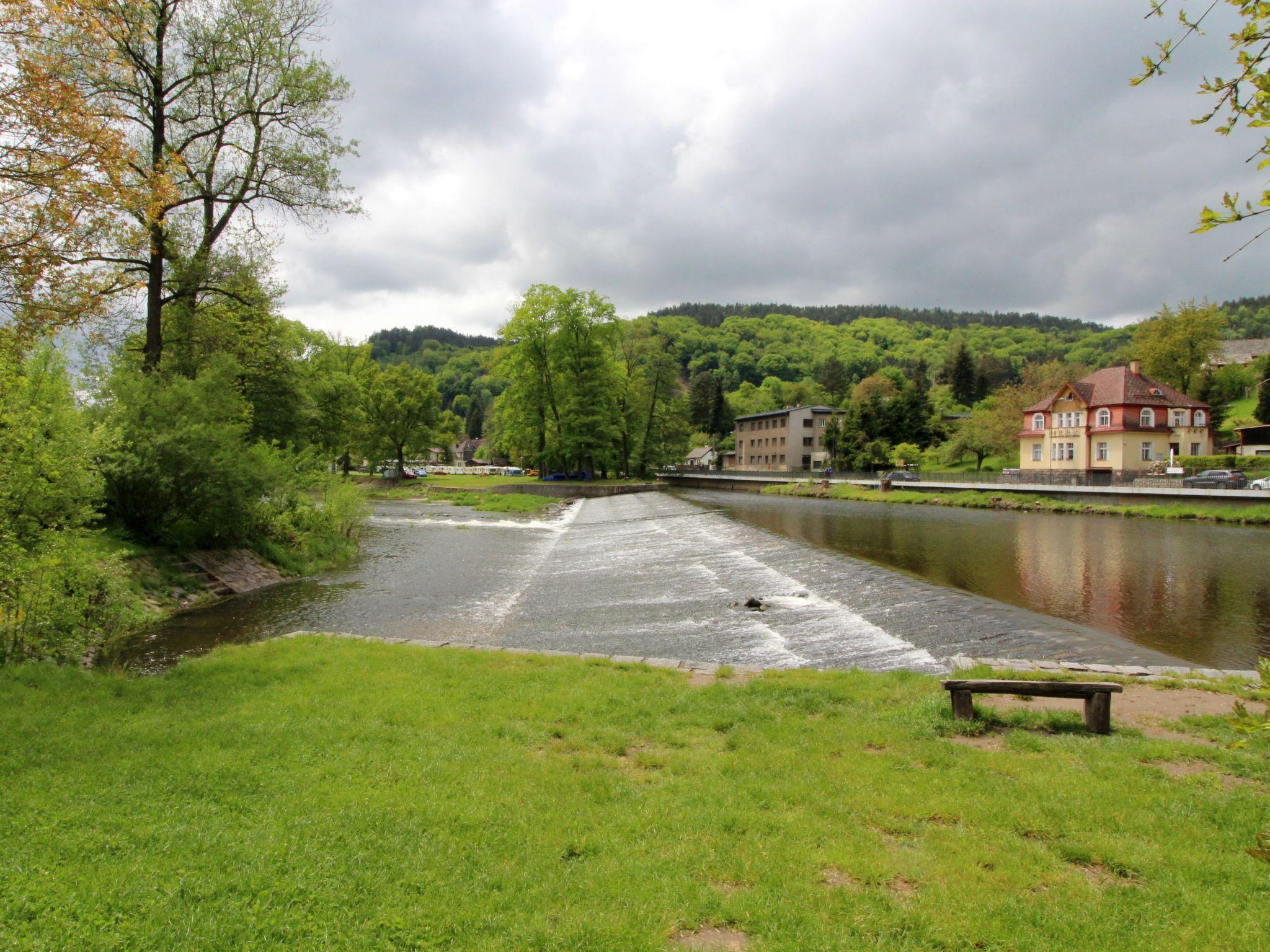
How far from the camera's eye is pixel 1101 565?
859 inches

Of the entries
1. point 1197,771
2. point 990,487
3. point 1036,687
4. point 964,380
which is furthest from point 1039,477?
point 964,380

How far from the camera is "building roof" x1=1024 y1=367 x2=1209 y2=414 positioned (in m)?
53.6

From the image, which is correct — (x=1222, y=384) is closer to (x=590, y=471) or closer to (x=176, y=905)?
(x=590, y=471)

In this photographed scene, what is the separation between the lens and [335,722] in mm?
7180

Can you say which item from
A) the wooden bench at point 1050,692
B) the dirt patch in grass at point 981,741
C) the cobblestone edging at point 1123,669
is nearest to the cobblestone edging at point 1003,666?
the cobblestone edging at point 1123,669

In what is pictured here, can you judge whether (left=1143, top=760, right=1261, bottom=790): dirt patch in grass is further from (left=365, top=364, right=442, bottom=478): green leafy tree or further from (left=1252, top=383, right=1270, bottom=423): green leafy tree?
(left=1252, top=383, right=1270, bottom=423): green leafy tree

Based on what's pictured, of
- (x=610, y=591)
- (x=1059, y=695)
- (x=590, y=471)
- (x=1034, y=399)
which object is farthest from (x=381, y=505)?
(x=1034, y=399)

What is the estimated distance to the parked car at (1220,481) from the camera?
129ft

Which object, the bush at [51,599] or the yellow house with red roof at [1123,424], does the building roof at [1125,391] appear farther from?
the bush at [51,599]

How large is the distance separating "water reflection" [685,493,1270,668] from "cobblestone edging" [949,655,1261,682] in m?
2.07

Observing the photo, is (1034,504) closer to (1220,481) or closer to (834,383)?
(1220,481)

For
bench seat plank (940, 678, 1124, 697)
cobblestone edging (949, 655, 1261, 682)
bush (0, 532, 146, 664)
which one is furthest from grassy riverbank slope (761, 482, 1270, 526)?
bush (0, 532, 146, 664)

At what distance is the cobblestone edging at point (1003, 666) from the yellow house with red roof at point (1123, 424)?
49.4m

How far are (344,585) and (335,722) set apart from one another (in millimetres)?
13429
